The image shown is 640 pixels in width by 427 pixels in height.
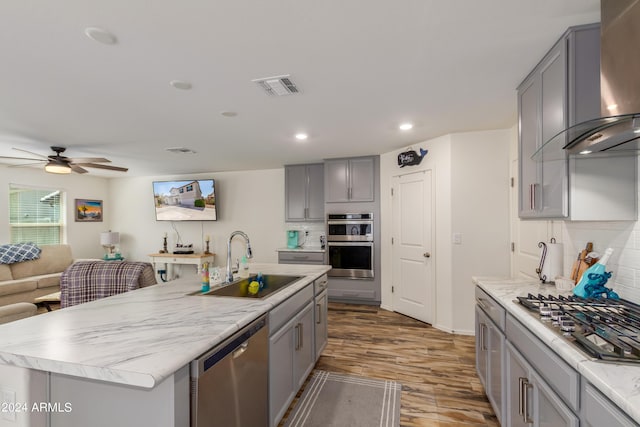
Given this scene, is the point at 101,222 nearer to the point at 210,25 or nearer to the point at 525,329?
the point at 210,25

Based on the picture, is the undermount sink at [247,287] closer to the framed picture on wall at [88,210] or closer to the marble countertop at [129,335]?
the marble countertop at [129,335]

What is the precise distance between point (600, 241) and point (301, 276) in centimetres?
208

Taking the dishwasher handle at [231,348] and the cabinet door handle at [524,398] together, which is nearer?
the dishwasher handle at [231,348]

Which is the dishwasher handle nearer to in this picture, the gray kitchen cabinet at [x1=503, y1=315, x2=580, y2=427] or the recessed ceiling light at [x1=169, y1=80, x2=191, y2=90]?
the gray kitchen cabinet at [x1=503, y1=315, x2=580, y2=427]

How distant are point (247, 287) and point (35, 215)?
559cm

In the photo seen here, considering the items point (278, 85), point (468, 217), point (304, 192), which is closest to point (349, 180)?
point (304, 192)

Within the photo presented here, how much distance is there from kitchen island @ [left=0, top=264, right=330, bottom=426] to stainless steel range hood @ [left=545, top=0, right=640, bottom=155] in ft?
5.50

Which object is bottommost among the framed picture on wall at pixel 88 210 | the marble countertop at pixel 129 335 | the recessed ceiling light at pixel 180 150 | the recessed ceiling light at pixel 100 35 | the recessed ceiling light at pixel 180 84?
the marble countertop at pixel 129 335

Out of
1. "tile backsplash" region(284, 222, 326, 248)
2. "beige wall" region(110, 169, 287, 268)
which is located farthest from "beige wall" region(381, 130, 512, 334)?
"beige wall" region(110, 169, 287, 268)

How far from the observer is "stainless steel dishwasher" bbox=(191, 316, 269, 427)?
113 cm

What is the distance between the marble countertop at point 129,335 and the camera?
97 centimetres

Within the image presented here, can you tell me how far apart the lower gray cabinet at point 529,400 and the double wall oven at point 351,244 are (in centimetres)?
297

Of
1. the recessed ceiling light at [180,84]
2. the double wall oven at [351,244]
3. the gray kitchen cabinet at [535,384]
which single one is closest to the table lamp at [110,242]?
the double wall oven at [351,244]

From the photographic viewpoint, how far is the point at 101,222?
21.7 feet
